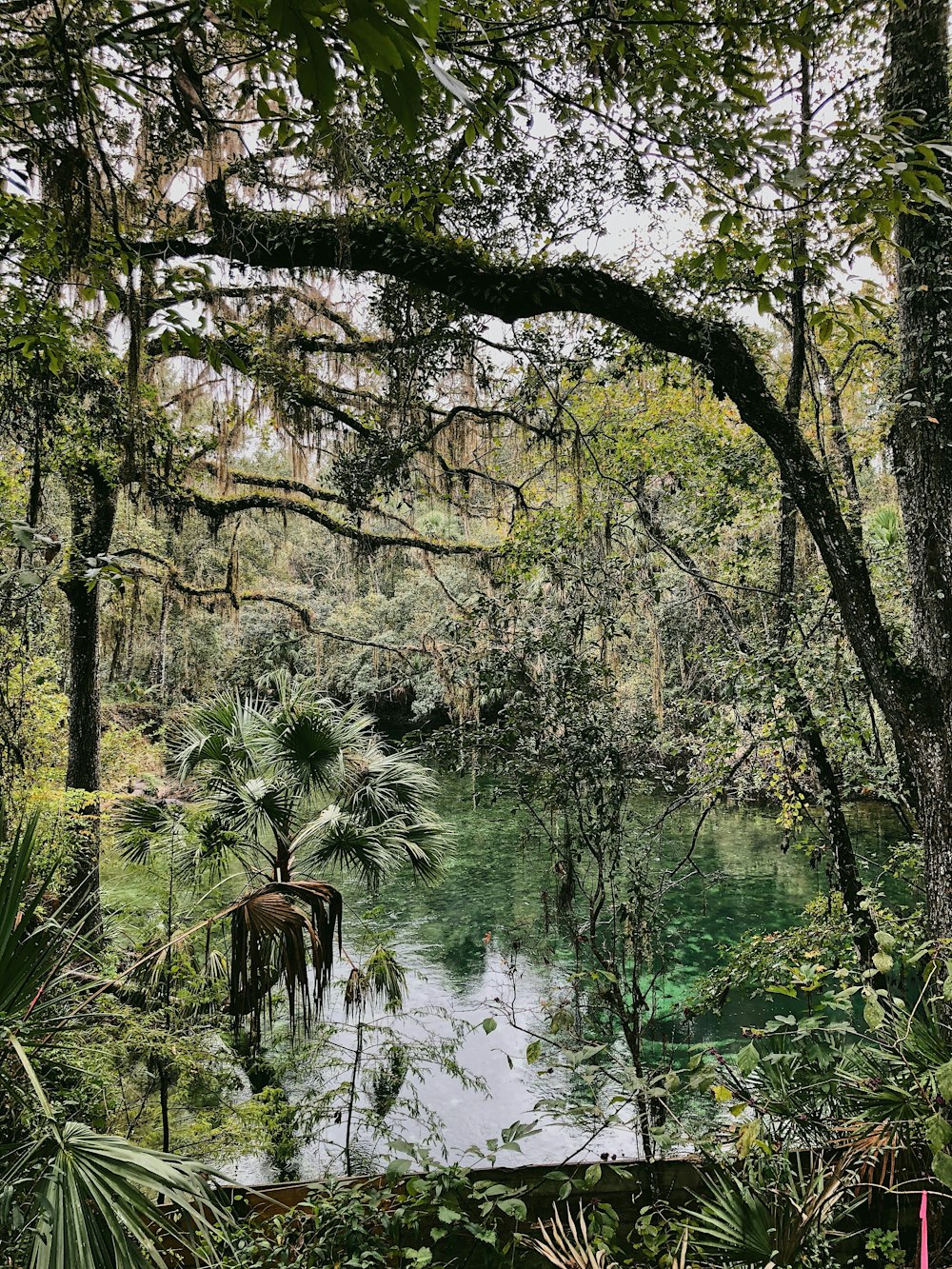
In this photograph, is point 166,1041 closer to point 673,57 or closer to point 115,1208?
point 115,1208

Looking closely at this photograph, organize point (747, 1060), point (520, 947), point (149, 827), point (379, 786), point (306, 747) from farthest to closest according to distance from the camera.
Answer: point (520, 947) < point (379, 786) < point (306, 747) < point (149, 827) < point (747, 1060)

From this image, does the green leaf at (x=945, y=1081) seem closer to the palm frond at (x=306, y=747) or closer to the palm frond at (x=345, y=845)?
the palm frond at (x=345, y=845)

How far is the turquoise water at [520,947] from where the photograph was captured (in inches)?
217

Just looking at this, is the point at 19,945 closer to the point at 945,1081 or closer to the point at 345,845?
the point at 945,1081

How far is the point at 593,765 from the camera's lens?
489 centimetres

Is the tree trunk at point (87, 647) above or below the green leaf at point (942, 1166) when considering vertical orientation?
above

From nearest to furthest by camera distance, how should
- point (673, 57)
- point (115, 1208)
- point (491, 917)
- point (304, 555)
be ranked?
point (115, 1208) < point (673, 57) < point (491, 917) < point (304, 555)

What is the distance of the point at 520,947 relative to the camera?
802cm

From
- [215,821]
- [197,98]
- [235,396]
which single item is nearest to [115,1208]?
[197,98]

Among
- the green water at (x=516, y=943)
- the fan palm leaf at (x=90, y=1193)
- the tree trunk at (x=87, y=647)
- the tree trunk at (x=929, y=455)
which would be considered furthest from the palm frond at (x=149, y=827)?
the tree trunk at (x=929, y=455)

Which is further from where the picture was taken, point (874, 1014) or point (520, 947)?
point (520, 947)

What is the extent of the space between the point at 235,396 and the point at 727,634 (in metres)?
4.20

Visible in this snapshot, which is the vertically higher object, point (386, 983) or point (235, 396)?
point (235, 396)

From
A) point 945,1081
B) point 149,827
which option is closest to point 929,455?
point 945,1081
